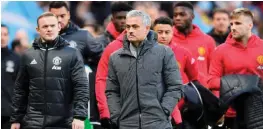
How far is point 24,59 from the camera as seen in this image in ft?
42.5

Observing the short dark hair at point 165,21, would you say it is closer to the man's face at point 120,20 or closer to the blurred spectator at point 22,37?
the man's face at point 120,20

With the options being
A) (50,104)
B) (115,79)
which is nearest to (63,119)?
(50,104)

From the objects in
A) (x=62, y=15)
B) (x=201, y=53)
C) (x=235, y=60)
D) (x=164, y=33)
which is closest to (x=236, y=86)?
(x=235, y=60)

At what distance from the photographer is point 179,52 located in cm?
1394

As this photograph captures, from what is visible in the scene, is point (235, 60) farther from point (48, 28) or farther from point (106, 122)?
point (48, 28)

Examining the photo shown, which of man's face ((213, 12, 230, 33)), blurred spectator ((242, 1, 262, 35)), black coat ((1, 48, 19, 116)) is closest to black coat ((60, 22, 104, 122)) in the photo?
black coat ((1, 48, 19, 116))

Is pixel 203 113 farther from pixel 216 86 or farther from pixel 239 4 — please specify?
pixel 239 4

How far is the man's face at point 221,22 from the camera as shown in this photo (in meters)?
17.2

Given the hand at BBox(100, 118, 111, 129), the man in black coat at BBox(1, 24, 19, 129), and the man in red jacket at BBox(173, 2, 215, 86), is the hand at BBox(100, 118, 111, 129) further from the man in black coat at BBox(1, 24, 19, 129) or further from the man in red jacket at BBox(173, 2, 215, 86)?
the man in red jacket at BBox(173, 2, 215, 86)

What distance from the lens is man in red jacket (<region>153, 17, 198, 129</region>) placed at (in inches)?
547

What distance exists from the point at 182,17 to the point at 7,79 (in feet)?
8.98

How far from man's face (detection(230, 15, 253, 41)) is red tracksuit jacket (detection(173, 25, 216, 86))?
1.66 metres

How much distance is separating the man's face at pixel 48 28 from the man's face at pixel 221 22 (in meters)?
4.79

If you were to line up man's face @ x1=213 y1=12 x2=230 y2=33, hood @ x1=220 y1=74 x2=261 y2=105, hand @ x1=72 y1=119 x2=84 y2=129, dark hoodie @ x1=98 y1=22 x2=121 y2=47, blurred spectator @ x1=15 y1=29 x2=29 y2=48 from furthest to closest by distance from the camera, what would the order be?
blurred spectator @ x1=15 y1=29 x2=29 y2=48 → man's face @ x1=213 y1=12 x2=230 y2=33 → dark hoodie @ x1=98 y1=22 x2=121 y2=47 → hood @ x1=220 y1=74 x2=261 y2=105 → hand @ x1=72 y1=119 x2=84 y2=129
